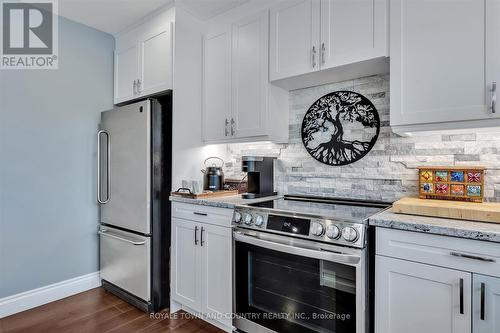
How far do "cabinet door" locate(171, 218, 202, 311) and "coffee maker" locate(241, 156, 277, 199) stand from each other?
0.53 m

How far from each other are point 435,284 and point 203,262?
148cm

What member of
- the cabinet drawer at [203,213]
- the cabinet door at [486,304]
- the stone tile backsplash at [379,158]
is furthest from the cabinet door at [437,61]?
the cabinet drawer at [203,213]

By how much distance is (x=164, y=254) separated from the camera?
98.0 inches

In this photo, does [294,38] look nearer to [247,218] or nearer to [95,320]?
[247,218]

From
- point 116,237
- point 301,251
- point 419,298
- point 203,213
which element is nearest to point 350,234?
point 301,251

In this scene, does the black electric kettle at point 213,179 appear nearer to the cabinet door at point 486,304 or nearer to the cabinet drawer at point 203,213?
the cabinet drawer at point 203,213

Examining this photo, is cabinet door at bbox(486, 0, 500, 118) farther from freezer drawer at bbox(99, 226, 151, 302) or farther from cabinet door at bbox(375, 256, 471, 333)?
freezer drawer at bbox(99, 226, 151, 302)

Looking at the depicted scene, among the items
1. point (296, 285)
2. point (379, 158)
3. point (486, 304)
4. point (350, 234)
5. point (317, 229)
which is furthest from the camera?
point (379, 158)

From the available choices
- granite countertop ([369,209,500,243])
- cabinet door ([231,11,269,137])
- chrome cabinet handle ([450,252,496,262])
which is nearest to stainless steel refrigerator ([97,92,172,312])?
cabinet door ([231,11,269,137])

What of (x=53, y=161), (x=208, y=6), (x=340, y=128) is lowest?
(x=53, y=161)

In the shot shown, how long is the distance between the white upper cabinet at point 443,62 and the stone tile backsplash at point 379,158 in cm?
29

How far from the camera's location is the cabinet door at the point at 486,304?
1165mm

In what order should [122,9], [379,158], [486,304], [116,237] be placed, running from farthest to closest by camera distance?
1. [116,237]
2. [122,9]
3. [379,158]
4. [486,304]

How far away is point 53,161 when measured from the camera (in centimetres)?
265
